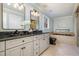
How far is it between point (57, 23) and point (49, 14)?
88 cm

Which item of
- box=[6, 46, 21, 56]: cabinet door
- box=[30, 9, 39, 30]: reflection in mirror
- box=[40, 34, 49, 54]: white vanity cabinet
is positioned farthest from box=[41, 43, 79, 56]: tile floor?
box=[6, 46, 21, 56]: cabinet door

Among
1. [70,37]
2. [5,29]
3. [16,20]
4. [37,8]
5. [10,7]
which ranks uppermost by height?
[37,8]

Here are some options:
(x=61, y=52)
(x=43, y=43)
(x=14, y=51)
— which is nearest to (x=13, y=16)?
(x=14, y=51)

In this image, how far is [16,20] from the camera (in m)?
2.77

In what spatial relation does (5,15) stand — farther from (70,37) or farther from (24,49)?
(70,37)

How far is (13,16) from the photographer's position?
2621 mm

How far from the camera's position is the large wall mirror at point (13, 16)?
2.30 metres

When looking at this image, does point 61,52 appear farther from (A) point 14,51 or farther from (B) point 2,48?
(B) point 2,48

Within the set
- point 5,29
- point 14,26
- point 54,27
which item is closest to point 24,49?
point 5,29

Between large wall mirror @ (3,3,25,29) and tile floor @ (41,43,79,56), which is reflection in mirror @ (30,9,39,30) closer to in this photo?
large wall mirror @ (3,3,25,29)

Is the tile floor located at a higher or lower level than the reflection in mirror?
lower

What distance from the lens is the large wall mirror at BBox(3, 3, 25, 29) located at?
2.30 meters

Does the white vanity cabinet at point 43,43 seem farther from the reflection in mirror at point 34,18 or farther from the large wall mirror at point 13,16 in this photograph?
the large wall mirror at point 13,16

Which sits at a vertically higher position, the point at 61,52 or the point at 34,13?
the point at 34,13
